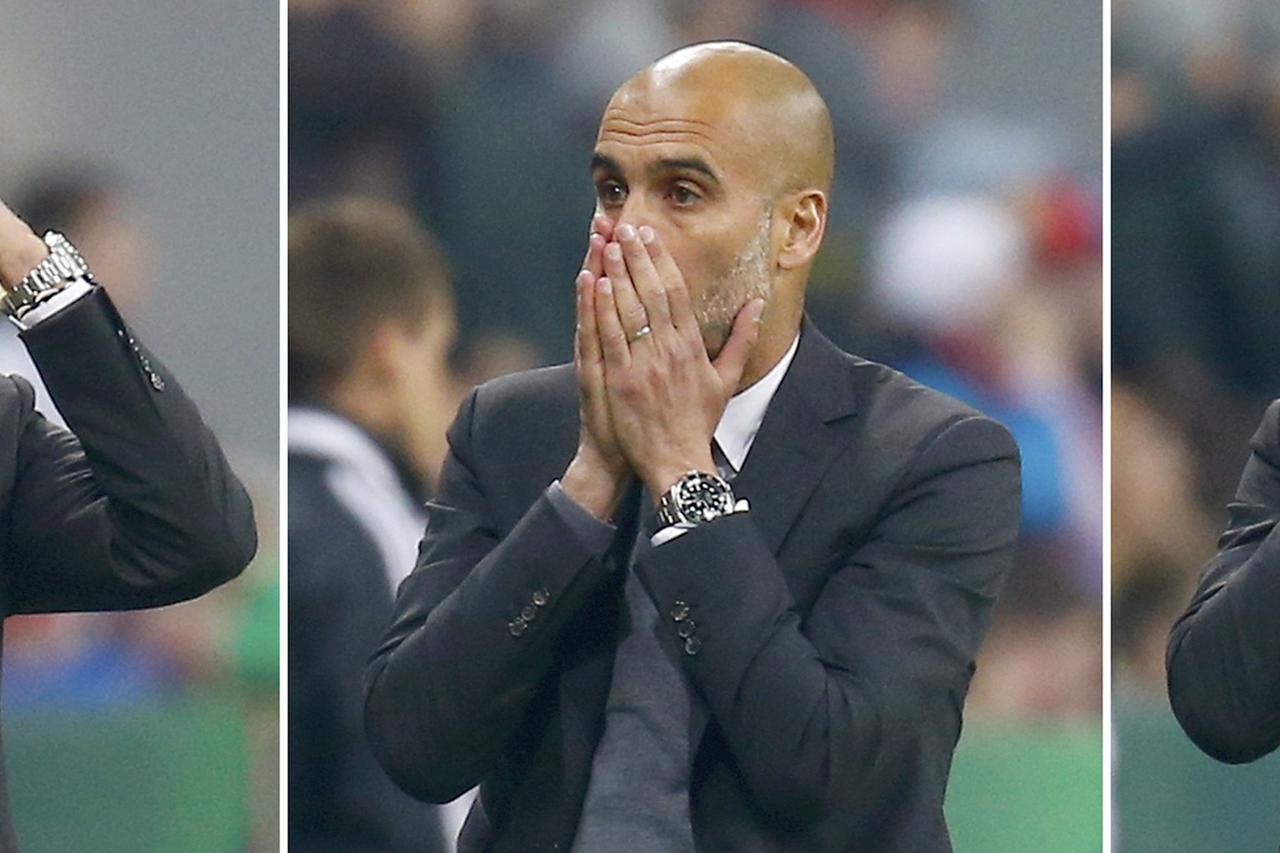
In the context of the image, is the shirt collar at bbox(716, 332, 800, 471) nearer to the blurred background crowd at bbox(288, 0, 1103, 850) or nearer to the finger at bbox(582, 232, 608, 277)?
the finger at bbox(582, 232, 608, 277)

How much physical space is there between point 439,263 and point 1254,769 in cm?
185

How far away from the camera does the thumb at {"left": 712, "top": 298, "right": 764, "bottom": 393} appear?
2.47 meters

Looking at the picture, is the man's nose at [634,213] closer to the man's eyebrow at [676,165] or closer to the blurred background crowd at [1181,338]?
the man's eyebrow at [676,165]

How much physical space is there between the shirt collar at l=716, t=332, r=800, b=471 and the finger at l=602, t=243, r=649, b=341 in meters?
0.23

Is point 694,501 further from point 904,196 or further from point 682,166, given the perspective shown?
point 904,196

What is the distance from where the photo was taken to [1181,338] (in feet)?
14.0

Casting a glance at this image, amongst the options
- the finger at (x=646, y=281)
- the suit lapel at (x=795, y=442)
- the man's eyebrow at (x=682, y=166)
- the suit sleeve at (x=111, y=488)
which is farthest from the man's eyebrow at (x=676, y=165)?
the suit sleeve at (x=111, y=488)

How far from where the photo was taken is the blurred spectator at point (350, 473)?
4.13 metres

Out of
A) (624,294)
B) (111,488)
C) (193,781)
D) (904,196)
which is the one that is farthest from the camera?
(904,196)

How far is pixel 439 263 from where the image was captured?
4156 mm

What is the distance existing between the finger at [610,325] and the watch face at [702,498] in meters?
0.16

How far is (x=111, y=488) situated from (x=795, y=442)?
0.79 meters

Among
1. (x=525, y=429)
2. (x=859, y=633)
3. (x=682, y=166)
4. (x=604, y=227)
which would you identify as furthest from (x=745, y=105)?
(x=859, y=633)

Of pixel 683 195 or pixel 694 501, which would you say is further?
pixel 683 195
